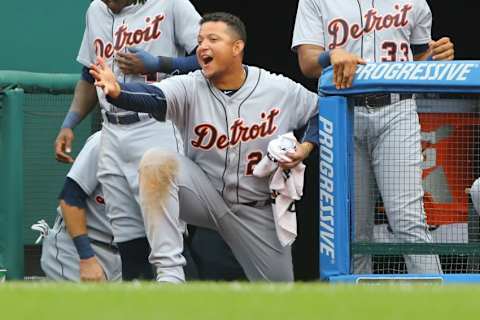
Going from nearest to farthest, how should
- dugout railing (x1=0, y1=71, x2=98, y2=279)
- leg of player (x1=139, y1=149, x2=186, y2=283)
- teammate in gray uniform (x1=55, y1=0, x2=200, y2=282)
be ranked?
leg of player (x1=139, y1=149, x2=186, y2=283)
teammate in gray uniform (x1=55, y1=0, x2=200, y2=282)
dugout railing (x1=0, y1=71, x2=98, y2=279)

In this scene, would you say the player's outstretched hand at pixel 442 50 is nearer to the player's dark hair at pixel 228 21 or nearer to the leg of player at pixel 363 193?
the leg of player at pixel 363 193

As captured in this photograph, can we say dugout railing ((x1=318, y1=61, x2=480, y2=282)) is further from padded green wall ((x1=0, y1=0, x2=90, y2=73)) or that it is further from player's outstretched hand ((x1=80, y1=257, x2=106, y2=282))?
padded green wall ((x1=0, y1=0, x2=90, y2=73))

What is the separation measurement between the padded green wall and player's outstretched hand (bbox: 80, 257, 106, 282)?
142 cm

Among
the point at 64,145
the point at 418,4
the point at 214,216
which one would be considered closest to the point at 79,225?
the point at 64,145

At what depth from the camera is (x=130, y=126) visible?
288 inches

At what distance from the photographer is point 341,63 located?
6.46m

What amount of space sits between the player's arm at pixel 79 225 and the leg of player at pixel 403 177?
1586 millimetres

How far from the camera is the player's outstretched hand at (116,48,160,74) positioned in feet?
23.2

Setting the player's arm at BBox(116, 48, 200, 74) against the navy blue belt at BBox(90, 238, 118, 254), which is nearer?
the player's arm at BBox(116, 48, 200, 74)

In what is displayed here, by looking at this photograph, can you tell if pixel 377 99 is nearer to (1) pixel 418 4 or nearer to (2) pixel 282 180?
(2) pixel 282 180

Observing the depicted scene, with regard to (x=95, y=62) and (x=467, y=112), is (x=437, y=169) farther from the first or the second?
(x=95, y=62)

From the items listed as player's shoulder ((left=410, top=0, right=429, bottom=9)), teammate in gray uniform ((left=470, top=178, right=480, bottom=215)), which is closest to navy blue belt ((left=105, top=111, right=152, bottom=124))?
player's shoulder ((left=410, top=0, right=429, bottom=9))

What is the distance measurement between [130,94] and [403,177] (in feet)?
4.00

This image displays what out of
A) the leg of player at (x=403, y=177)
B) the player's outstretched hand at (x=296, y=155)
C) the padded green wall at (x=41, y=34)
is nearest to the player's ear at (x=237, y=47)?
the player's outstretched hand at (x=296, y=155)
